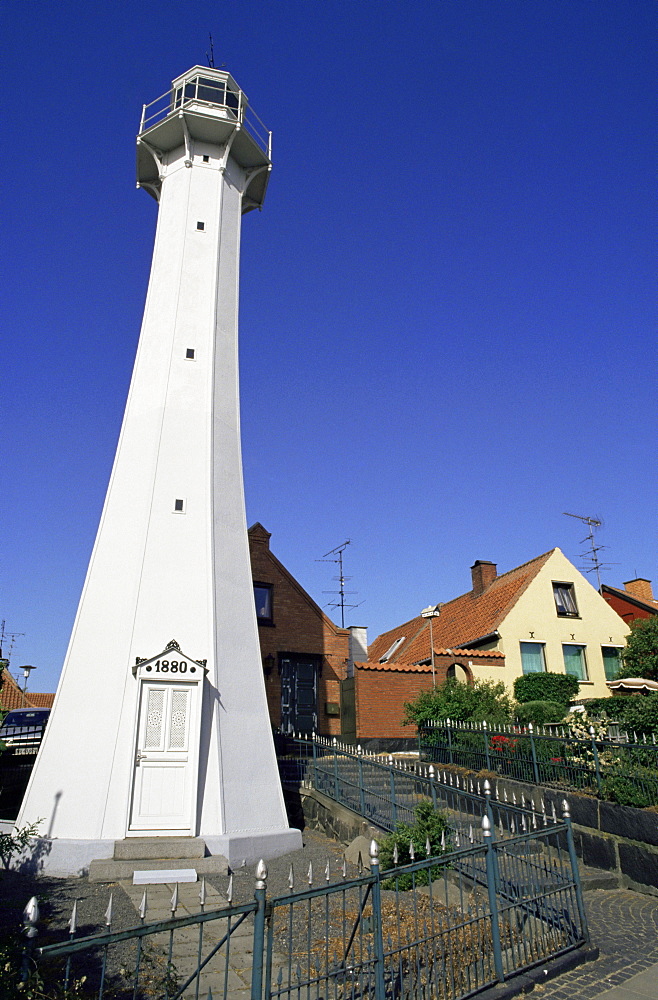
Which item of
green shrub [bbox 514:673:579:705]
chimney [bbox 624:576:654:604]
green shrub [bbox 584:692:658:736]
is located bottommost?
green shrub [bbox 584:692:658:736]

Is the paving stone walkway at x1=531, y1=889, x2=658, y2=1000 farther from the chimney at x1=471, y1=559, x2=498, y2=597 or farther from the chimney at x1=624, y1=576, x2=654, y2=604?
the chimney at x1=624, y1=576, x2=654, y2=604

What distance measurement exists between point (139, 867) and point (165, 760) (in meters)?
1.71

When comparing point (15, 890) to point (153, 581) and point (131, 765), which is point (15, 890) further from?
point (153, 581)

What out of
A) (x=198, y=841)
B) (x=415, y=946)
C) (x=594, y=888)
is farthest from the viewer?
(x=198, y=841)

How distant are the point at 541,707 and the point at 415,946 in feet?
45.1

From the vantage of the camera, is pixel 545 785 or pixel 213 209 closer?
pixel 545 785

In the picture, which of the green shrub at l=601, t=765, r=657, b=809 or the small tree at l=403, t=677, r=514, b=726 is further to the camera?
the small tree at l=403, t=677, r=514, b=726

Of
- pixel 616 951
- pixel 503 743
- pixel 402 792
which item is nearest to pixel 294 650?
pixel 503 743

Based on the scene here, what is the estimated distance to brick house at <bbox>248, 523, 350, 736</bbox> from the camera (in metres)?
22.0

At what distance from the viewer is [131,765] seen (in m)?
11.2

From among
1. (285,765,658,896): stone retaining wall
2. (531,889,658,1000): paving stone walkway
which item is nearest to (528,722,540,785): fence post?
(285,765,658,896): stone retaining wall

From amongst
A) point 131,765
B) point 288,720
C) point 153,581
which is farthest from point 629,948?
point 288,720

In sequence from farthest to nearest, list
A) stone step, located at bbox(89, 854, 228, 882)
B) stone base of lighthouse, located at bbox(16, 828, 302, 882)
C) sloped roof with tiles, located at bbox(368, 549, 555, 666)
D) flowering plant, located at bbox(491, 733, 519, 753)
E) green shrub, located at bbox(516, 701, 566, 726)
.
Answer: sloped roof with tiles, located at bbox(368, 549, 555, 666), green shrub, located at bbox(516, 701, 566, 726), flowering plant, located at bbox(491, 733, 519, 753), stone base of lighthouse, located at bbox(16, 828, 302, 882), stone step, located at bbox(89, 854, 228, 882)

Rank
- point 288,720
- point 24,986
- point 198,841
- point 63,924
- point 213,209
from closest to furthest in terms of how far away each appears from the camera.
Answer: point 24,986
point 63,924
point 198,841
point 213,209
point 288,720
